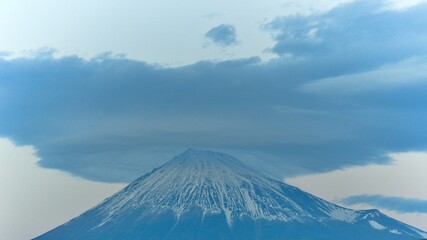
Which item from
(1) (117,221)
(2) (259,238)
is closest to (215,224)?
(2) (259,238)

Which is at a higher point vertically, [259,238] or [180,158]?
[180,158]

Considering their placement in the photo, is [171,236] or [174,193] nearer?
[171,236]

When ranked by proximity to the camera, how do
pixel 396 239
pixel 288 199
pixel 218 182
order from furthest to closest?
pixel 218 182
pixel 288 199
pixel 396 239

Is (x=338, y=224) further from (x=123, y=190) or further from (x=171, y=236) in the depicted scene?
(x=123, y=190)

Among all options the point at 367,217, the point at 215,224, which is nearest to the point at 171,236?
the point at 215,224

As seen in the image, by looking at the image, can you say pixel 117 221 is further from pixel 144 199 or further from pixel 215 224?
pixel 215 224

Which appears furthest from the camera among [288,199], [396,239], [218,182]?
[218,182]
